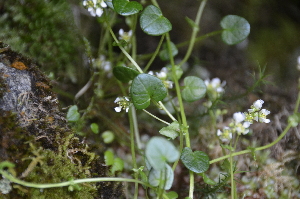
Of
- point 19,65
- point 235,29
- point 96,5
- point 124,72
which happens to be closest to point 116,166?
point 124,72

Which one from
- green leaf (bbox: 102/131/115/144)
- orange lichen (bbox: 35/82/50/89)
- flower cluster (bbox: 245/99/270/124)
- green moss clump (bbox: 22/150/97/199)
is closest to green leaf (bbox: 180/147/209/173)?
flower cluster (bbox: 245/99/270/124)

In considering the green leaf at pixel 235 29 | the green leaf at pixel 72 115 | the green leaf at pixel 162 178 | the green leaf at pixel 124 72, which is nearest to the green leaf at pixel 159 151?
the green leaf at pixel 162 178

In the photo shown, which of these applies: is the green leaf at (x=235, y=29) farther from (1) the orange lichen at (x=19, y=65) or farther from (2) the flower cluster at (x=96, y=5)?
(1) the orange lichen at (x=19, y=65)

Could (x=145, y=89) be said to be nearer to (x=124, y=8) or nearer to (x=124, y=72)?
(x=124, y=72)

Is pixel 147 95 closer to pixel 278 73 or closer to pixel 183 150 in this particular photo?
pixel 183 150

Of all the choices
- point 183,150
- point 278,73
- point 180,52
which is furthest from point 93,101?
point 278,73

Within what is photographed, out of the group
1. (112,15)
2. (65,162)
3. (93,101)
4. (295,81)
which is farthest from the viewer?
(295,81)

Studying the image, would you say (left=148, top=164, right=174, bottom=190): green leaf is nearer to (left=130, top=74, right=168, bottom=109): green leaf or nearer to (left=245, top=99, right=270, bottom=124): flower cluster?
(left=130, top=74, right=168, bottom=109): green leaf
